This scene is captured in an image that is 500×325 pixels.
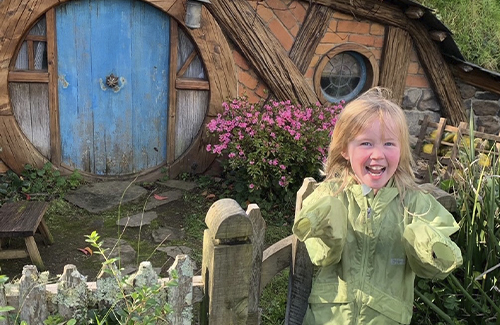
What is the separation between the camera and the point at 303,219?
1698 millimetres

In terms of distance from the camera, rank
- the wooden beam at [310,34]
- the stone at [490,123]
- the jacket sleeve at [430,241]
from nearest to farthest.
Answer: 1. the jacket sleeve at [430,241]
2. the wooden beam at [310,34]
3. the stone at [490,123]

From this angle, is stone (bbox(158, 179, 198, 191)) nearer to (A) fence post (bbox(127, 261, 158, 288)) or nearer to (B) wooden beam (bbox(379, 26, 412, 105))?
(B) wooden beam (bbox(379, 26, 412, 105))

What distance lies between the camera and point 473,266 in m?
2.44

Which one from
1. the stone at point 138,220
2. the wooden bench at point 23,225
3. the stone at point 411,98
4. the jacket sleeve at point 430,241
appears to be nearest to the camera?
the jacket sleeve at point 430,241

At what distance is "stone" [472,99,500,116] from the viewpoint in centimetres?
716

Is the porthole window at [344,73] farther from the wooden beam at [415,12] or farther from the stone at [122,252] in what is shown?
the stone at [122,252]

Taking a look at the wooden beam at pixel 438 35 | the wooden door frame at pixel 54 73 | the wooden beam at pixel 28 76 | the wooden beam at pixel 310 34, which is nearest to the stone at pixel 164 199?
the wooden door frame at pixel 54 73

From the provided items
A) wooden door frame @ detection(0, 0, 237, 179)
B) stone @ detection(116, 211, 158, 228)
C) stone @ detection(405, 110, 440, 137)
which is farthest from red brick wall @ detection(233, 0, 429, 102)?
stone @ detection(116, 211, 158, 228)

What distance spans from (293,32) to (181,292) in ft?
15.0

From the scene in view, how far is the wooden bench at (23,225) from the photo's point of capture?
3.72 m

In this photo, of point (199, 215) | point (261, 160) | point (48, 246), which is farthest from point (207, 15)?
point (48, 246)

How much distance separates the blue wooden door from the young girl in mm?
4157

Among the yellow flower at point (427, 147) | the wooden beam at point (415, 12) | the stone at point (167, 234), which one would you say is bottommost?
the stone at point (167, 234)

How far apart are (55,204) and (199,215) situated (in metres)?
1.45
